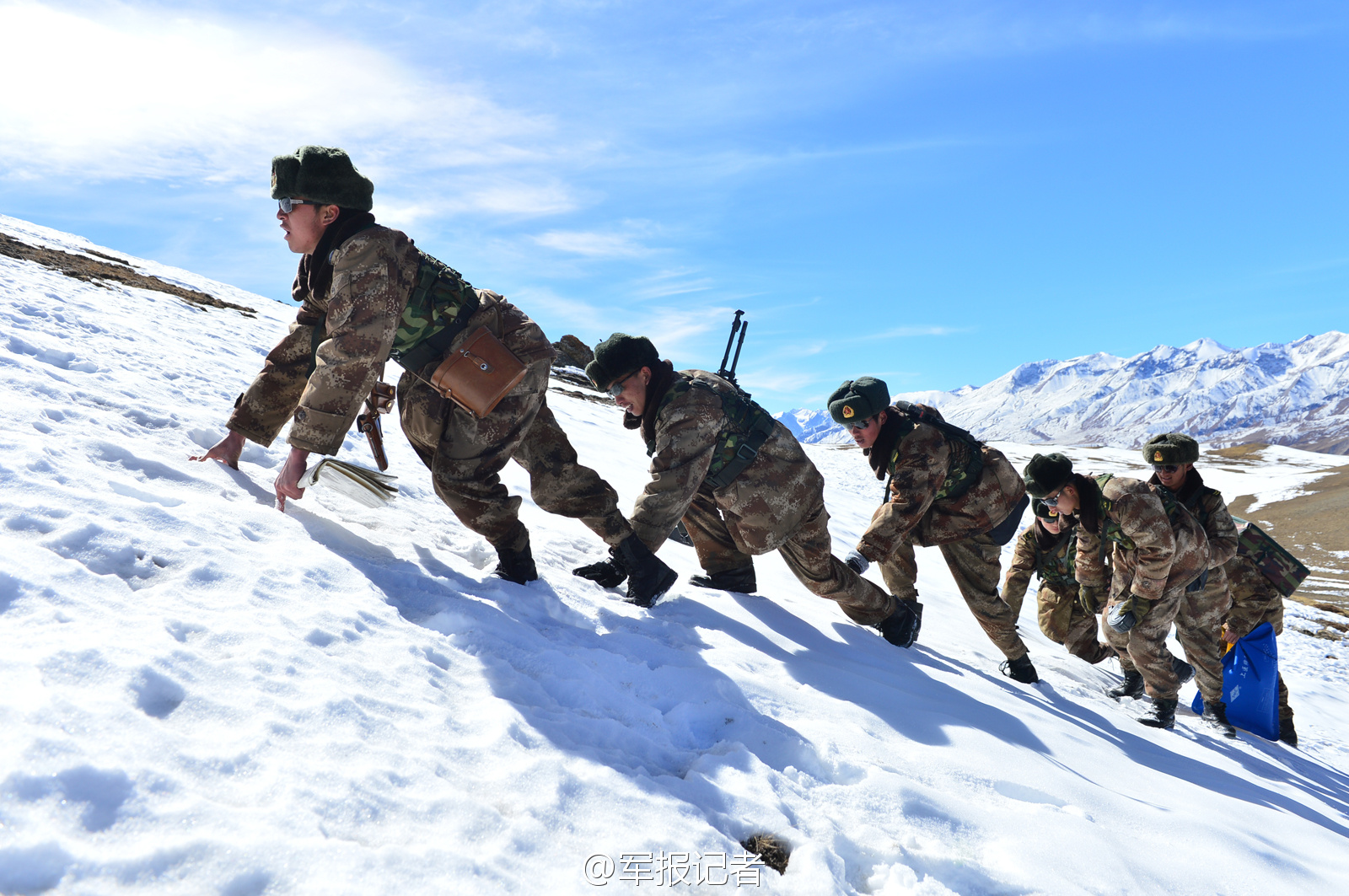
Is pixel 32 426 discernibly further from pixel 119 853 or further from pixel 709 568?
pixel 709 568

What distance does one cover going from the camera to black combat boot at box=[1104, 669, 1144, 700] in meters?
6.84

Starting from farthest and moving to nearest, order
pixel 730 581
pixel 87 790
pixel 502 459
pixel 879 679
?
pixel 730 581 < pixel 879 679 < pixel 502 459 < pixel 87 790

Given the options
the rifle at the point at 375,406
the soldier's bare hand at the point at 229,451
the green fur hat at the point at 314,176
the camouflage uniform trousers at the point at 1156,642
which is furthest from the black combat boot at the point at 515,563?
the camouflage uniform trousers at the point at 1156,642

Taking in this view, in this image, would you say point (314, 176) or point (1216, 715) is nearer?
point (314, 176)

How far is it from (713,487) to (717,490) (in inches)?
1.6

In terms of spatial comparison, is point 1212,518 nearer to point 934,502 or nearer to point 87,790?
point 934,502

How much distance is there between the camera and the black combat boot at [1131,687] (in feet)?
22.4

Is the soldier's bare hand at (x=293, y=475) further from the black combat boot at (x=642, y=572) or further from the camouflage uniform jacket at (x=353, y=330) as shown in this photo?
the black combat boot at (x=642, y=572)

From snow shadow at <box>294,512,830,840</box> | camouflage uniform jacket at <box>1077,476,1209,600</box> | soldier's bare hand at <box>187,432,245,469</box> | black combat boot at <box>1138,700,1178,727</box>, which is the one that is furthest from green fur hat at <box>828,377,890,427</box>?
soldier's bare hand at <box>187,432,245,469</box>

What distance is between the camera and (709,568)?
5.38 meters

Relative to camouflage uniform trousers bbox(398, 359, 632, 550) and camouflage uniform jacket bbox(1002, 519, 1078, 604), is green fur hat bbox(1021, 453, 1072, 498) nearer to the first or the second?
camouflage uniform jacket bbox(1002, 519, 1078, 604)

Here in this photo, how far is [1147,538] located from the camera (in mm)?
5500

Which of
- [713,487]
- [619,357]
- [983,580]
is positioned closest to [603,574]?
[713,487]

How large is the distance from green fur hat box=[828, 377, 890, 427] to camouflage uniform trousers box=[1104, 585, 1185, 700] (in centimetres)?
254
